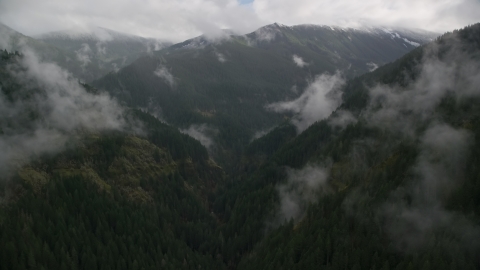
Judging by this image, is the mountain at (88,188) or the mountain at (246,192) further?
the mountain at (88,188)

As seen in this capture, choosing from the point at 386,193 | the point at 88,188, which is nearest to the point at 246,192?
the point at 88,188

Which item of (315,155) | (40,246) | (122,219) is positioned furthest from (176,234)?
(315,155)

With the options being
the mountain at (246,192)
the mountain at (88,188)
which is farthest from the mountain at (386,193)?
the mountain at (88,188)

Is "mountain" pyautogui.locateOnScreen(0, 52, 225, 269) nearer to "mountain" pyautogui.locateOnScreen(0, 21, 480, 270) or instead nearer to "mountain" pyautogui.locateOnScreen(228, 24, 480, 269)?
"mountain" pyautogui.locateOnScreen(0, 21, 480, 270)

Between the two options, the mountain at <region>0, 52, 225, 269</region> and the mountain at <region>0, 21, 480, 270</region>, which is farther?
the mountain at <region>0, 52, 225, 269</region>

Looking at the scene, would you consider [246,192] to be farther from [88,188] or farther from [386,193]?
[386,193]

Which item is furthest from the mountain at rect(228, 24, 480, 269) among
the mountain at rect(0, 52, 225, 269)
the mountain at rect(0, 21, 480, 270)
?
the mountain at rect(0, 52, 225, 269)

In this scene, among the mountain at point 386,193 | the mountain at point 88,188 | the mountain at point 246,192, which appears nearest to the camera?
the mountain at point 386,193

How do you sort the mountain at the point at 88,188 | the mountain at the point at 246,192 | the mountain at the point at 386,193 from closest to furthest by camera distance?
the mountain at the point at 386,193
the mountain at the point at 246,192
the mountain at the point at 88,188

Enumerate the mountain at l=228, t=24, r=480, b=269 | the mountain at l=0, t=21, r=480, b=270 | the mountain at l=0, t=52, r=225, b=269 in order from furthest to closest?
the mountain at l=0, t=52, r=225, b=269, the mountain at l=0, t=21, r=480, b=270, the mountain at l=228, t=24, r=480, b=269

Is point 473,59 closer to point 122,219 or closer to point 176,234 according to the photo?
point 176,234

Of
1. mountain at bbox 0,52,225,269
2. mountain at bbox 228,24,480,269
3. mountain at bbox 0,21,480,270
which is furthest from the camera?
mountain at bbox 0,52,225,269

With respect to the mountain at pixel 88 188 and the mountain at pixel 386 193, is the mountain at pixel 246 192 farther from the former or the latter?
the mountain at pixel 88 188
